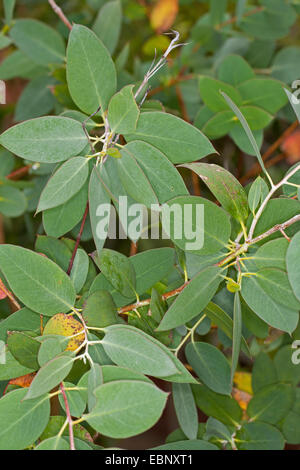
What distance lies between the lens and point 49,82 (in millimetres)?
812

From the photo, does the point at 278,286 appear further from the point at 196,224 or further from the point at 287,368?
the point at 287,368

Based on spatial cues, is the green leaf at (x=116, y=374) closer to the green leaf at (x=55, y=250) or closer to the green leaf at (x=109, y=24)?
the green leaf at (x=55, y=250)

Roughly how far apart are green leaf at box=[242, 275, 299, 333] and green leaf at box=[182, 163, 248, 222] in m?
0.06

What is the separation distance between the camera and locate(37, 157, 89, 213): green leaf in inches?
17.1

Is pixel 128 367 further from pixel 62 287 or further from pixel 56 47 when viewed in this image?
pixel 56 47

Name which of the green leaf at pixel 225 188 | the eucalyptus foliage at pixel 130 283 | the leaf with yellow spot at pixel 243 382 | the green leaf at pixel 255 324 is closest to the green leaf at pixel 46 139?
the eucalyptus foliage at pixel 130 283

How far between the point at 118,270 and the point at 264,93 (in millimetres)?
350

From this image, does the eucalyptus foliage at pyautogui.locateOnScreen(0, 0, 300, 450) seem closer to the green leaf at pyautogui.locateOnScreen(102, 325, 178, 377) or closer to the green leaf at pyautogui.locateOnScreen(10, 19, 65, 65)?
the green leaf at pyautogui.locateOnScreen(102, 325, 178, 377)

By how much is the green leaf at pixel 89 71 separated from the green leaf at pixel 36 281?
15 cm

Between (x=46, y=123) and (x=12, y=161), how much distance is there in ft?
1.10

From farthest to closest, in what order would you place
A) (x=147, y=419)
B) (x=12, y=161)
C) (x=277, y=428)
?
(x=12, y=161)
(x=277, y=428)
(x=147, y=419)

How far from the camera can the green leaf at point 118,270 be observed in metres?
0.45

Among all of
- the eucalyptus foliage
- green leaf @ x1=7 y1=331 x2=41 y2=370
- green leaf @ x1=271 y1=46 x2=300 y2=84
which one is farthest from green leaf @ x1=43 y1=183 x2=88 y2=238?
green leaf @ x1=271 y1=46 x2=300 y2=84
